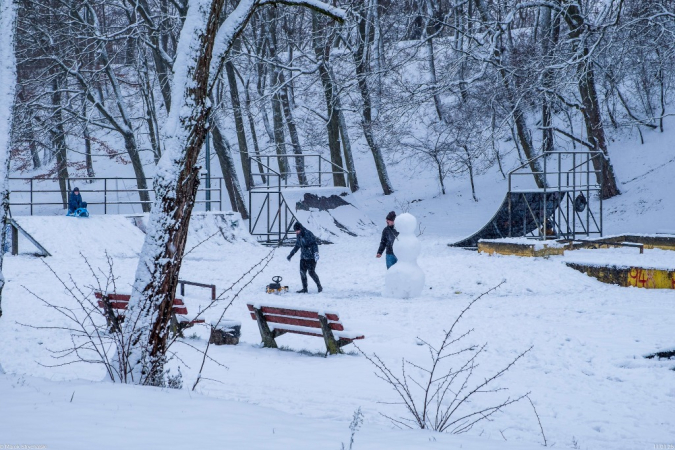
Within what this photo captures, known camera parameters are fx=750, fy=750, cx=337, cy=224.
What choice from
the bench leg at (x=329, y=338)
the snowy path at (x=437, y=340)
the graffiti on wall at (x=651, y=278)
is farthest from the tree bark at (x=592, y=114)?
the bench leg at (x=329, y=338)

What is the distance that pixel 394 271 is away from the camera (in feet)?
41.7

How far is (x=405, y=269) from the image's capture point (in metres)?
12.6

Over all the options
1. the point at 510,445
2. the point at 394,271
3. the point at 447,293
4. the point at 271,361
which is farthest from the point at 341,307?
the point at 510,445

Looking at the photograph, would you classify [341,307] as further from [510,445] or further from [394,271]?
[510,445]

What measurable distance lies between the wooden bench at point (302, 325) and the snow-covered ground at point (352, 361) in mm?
223

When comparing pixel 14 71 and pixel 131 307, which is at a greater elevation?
pixel 14 71

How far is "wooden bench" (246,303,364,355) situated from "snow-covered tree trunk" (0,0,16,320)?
122 inches

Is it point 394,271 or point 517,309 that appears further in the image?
point 394,271

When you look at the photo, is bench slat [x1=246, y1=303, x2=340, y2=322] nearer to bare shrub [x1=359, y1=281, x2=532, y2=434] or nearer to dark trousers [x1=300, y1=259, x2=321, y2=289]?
bare shrub [x1=359, y1=281, x2=532, y2=434]

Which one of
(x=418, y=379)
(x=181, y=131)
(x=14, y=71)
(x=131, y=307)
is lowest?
(x=418, y=379)

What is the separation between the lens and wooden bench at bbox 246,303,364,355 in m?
8.48

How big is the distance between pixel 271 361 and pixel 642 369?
12.8ft

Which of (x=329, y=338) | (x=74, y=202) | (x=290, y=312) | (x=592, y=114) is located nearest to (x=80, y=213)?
(x=74, y=202)

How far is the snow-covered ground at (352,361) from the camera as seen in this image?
4.61 metres
